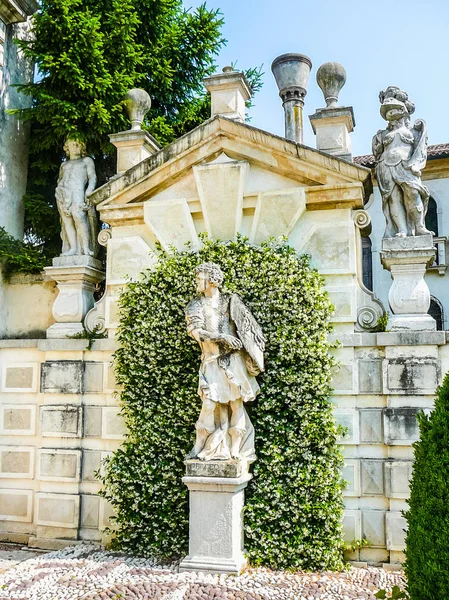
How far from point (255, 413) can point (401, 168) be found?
3.26 m

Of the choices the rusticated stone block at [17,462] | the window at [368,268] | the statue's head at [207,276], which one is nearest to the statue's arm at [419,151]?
the statue's head at [207,276]

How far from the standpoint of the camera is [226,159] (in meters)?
7.55

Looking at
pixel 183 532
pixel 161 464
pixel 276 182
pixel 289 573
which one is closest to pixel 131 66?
pixel 276 182

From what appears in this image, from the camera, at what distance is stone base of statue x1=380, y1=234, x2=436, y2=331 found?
6715 mm

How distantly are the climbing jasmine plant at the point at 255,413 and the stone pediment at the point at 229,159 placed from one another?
0.88 meters

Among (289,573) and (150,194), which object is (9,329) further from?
(289,573)

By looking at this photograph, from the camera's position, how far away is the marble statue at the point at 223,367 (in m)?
6.33

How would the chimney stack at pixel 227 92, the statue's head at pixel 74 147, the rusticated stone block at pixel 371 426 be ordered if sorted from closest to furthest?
the rusticated stone block at pixel 371 426 < the chimney stack at pixel 227 92 < the statue's head at pixel 74 147

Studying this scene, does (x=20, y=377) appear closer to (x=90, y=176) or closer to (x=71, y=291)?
(x=71, y=291)

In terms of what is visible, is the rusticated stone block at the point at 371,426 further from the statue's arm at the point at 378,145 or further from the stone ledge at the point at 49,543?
the stone ledge at the point at 49,543

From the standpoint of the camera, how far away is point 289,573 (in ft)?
20.5

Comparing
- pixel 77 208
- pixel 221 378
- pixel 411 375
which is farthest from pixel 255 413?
pixel 77 208

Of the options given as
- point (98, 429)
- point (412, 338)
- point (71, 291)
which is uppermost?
point (71, 291)

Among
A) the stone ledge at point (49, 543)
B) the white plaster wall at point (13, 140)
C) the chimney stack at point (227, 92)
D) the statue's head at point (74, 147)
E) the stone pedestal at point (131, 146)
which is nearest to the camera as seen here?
the stone ledge at point (49, 543)
